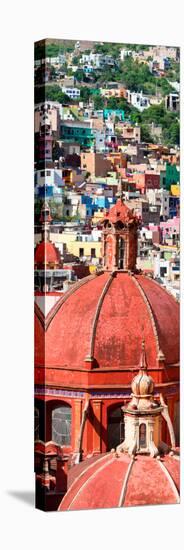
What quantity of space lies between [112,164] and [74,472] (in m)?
3.60

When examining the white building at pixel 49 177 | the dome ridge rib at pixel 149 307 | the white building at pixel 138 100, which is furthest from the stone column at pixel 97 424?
the white building at pixel 138 100

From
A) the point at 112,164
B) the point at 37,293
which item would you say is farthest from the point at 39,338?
the point at 112,164

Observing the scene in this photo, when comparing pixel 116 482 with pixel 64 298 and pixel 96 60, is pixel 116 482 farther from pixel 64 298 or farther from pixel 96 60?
pixel 96 60

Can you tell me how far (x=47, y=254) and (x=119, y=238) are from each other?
1186 mm

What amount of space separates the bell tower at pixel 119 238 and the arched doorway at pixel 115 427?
1.68 m

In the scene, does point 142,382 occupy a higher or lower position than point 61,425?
higher

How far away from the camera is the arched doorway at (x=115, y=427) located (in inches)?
928

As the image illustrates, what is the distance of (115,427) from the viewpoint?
2373cm

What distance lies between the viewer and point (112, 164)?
23.8 meters

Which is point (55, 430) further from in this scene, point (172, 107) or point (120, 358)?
point (172, 107)

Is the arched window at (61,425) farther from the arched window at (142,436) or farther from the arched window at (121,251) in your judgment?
the arched window at (121,251)

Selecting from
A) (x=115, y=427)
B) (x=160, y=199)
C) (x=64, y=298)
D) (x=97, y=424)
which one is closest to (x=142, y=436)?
(x=115, y=427)

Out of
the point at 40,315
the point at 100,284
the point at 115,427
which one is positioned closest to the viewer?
the point at 40,315

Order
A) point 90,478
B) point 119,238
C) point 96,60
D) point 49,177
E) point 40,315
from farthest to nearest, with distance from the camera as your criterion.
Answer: point 119,238
point 96,60
point 40,315
point 90,478
point 49,177
